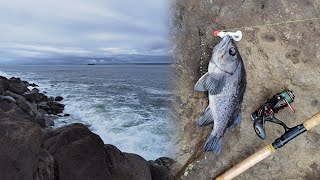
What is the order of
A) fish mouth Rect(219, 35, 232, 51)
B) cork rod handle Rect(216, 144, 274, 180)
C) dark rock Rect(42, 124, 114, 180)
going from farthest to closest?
dark rock Rect(42, 124, 114, 180) → cork rod handle Rect(216, 144, 274, 180) → fish mouth Rect(219, 35, 232, 51)

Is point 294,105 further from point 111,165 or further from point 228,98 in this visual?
point 111,165

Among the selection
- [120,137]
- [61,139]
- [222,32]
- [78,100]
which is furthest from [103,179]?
[78,100]

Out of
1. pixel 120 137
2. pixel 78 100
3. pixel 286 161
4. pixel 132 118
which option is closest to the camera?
pixel 286 161

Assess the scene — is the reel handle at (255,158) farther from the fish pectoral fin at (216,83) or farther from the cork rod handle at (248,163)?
the fish pectoral fin at (216,83)

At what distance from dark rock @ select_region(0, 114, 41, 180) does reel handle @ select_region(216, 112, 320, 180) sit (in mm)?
2200

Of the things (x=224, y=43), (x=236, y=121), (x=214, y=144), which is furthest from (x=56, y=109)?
(x=224, y=43)

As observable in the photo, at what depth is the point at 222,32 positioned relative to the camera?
12.1 feet

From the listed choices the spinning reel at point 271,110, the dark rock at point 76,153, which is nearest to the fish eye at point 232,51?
the spinning reel at point 271,110

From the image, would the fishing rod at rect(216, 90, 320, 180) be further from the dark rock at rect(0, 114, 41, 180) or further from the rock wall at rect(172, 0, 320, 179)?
the dark rock at rect(0, 114, 41, 180)

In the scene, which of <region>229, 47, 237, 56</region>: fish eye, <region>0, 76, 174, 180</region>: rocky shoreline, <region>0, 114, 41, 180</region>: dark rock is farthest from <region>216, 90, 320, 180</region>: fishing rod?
<region>0, 114, 41, 180</region>: dark rock

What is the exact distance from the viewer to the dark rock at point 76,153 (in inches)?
153

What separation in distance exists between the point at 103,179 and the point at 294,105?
252cm

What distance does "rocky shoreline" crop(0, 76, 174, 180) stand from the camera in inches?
120

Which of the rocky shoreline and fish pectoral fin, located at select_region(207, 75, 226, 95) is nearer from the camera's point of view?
the rocky shoreline
